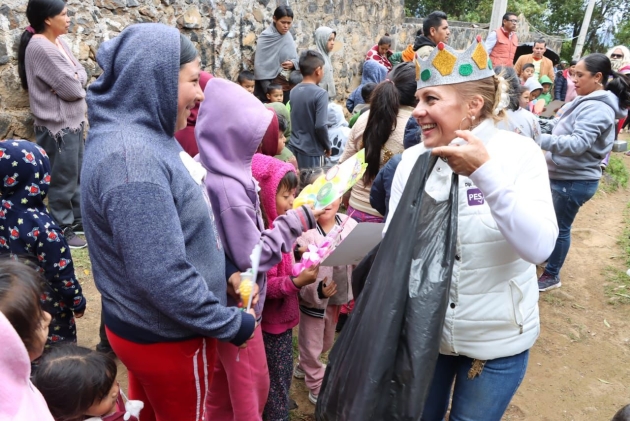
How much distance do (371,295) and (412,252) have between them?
0.20m

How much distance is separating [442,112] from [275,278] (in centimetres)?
118

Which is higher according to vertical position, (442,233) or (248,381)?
(442,233)

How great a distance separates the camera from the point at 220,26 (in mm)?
6652

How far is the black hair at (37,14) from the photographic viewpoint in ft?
13.9

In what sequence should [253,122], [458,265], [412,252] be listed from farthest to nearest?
[253,122], [458,265], [412,252]

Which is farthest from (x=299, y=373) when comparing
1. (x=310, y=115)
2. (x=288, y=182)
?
(x=310, y=115)

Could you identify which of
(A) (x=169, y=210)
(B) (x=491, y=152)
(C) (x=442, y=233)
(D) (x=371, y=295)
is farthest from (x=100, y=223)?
(B) (x=491, y=152)

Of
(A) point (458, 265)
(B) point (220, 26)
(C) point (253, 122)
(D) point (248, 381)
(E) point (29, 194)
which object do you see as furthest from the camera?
(B) point (220, 26)

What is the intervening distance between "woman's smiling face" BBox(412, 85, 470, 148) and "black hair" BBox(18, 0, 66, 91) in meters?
3.72

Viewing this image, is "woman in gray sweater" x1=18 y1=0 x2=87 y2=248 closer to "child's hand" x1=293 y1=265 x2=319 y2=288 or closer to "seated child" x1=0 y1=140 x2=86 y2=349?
"seated child" x1=0 y1=140 x2=86 y2=349

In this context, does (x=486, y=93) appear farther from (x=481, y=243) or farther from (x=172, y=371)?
(x=172, y=371)

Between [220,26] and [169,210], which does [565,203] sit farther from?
[220,26]

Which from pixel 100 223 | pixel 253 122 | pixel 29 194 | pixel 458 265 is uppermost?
pixel 253 122

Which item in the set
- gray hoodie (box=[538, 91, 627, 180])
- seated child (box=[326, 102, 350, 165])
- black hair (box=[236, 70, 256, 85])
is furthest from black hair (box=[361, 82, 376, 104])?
gray hoodie (box=[538, 91, 627, 180])
